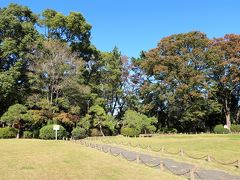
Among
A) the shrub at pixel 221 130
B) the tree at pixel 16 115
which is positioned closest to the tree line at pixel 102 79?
the tree at pixel 16 115

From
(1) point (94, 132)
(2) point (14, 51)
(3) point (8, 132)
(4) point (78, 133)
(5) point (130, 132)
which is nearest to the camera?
(3) point (8, 132)

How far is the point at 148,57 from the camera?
185ft

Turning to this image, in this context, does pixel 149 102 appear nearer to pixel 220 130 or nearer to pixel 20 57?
pixel 220 130

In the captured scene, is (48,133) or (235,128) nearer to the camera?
(48,133)

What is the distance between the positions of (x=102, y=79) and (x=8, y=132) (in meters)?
20.4

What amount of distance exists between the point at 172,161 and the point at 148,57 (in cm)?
3828

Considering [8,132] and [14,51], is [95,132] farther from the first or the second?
[14,51]

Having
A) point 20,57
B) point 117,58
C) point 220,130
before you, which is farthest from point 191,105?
point 20,57

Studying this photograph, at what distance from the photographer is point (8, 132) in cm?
3878

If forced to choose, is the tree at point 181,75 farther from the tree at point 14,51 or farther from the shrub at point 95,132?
the tree at point 14,51

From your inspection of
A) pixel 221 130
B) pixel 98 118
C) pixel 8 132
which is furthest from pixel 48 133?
pixel 221 130

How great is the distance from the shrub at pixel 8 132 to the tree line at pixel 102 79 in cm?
114

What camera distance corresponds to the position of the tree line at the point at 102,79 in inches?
1640

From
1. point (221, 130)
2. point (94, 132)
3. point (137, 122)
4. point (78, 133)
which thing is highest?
point (137, 122)
